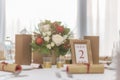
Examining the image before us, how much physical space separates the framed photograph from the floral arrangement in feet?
0.25

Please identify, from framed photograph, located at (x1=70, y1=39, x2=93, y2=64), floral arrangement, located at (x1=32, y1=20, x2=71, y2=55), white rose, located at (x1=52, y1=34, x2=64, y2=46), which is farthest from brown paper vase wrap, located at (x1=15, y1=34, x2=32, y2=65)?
framed photograph, located at (x1=70, y1=39, x2=93, y2=64)

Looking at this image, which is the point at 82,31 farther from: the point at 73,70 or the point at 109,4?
the point at 73,70

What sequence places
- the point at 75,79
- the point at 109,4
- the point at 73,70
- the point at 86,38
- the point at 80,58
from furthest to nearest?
1. the point at 109,4
2. the point at 86,38
3. the point at 80,58
4. the point at 73,70
5. the point at 75,79

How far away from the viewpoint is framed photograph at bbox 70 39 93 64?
5.38ft

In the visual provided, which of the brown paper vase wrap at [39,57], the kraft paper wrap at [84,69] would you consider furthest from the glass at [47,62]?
the kraft paper wrap at [84,69]

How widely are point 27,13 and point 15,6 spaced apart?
23 centimetres

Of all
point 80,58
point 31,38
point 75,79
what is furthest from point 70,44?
point 75,79

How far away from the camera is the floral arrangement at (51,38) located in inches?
65.2

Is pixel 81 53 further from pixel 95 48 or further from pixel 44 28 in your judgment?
pixel 44 28

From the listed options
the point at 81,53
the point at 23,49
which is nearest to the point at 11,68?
the point at 23,49

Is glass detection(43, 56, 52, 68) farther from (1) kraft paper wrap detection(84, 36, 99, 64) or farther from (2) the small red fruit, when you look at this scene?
(1) kraft paper wrap detection(84, 36, 99, 64)

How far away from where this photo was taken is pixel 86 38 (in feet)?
5.95

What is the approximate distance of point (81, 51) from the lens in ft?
5.45

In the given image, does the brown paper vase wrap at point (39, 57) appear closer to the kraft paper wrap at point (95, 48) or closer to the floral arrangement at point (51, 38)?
the floral arrangement at point (51, 38)
